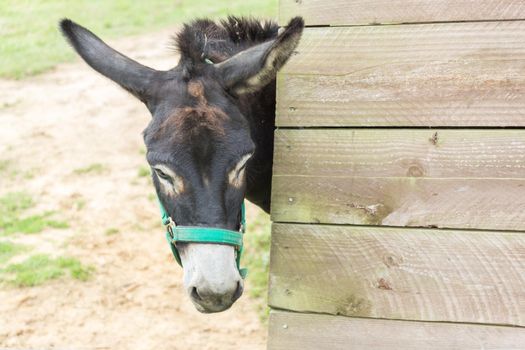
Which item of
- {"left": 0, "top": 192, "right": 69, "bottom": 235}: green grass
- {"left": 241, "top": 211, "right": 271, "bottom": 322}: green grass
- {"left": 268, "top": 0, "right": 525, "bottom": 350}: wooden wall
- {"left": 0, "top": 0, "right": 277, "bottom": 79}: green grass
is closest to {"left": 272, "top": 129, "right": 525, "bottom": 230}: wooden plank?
{"left": 268, "top": 0, "right": 525, "bottom": 350}: wooden wall

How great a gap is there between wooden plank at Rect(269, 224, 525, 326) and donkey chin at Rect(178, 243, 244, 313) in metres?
0.30

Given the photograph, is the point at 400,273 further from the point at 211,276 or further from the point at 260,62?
the point at 260,62

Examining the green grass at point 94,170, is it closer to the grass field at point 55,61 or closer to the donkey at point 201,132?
the grass field at point 55,61

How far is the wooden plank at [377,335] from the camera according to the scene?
8.64 feet

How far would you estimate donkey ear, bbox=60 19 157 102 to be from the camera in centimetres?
296

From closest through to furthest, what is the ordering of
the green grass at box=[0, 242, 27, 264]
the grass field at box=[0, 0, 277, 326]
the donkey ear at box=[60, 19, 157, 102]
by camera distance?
the donkey ear at box=[60, 19, 157, 102] < the grass field at box=[0, 0, 277, 326] < the green grass at box=[0, 242, 27, 264]

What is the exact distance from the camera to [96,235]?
6699 millimetres

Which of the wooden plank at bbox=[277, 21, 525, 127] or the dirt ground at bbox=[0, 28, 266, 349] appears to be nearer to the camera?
the wooden plank at bbox=[277, 21, 525, 127]

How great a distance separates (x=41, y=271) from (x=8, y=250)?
64cm

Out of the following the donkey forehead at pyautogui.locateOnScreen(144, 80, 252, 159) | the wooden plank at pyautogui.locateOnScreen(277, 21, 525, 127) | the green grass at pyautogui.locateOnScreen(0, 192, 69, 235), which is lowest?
the green grass at pyautogui.locateOnScreen(0, 192, 69, 235)

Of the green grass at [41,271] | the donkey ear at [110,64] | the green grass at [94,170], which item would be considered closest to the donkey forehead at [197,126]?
the donkey ear at [110,64]

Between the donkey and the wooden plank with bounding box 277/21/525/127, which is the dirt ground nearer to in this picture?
the donkey

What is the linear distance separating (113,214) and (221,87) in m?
4.48

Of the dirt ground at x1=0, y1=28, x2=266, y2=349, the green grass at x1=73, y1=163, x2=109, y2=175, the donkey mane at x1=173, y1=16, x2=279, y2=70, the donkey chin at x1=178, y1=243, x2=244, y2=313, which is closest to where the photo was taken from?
the donkey chin at x1=178, y1=243, x2=244, y2=313
